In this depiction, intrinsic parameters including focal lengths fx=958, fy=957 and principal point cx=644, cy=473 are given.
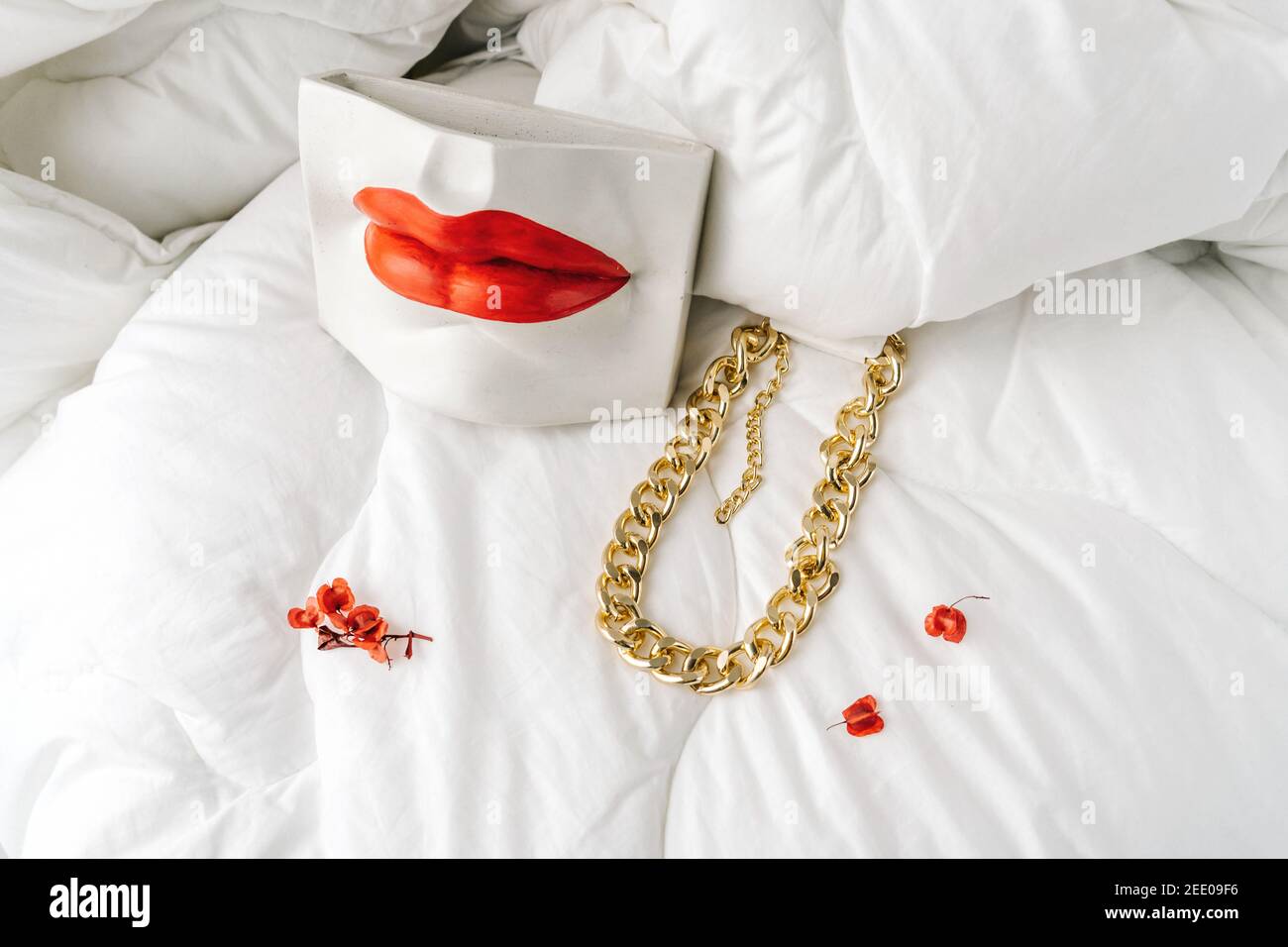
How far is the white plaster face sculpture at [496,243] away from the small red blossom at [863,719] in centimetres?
26

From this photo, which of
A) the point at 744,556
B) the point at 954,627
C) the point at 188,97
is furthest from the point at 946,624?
the point at 188,97

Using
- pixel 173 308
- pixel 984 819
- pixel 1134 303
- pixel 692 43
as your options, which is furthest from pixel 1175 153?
pixel 173 308

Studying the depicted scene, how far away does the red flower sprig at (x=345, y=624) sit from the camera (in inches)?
22.3

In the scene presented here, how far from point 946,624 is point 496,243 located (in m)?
0.36

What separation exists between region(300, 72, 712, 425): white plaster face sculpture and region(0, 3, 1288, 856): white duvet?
0.04m

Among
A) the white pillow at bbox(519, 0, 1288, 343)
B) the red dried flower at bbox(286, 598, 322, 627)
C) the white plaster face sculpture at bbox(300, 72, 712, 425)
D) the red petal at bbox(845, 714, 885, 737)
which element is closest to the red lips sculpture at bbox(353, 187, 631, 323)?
the white plaster face sculpture at bbox(300, 72, 712, 425)

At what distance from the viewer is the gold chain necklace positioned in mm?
595

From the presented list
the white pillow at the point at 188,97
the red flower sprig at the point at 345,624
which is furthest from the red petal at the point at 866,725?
the white pillow at the point at 188,97

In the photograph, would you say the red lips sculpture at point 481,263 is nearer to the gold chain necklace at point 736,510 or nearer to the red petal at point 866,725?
the gold chain necklace at point 736,510

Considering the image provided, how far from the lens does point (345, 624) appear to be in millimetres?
564

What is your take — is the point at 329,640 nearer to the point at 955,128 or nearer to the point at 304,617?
the point at 304,617

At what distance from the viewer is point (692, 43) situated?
570 millimetres

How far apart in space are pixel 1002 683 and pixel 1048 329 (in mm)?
270

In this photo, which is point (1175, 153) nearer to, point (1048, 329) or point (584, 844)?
point (1048, 329)
